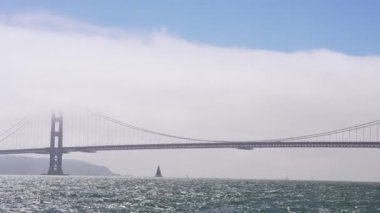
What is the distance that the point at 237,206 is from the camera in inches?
1951

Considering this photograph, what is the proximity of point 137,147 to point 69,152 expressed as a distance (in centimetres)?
2519

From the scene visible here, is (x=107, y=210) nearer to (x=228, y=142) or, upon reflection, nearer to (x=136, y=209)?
(x=136, y=209)

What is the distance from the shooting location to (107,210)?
145ft

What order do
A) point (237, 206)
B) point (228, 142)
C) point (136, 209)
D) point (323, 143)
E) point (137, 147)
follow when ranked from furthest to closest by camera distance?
1. point (137, 147)
2. point (228, 142)
3. point (323, 143)
4. point (237, 206)
5. point (136, 209)

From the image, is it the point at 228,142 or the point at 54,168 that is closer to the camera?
the point at 228,142

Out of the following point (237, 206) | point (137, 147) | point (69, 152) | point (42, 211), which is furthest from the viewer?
point (69, 152)

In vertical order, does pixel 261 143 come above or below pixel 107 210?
above

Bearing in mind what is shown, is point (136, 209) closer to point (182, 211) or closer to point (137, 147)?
point (182, 211)

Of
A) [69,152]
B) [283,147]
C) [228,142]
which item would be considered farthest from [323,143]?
[69,152]

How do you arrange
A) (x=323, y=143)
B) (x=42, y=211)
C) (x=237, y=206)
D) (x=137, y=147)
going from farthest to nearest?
(x=137, y=147)
(x=323, y=143)
(x=237, y=206)
(x=42, y=211)

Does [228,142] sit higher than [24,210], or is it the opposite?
[228,142]

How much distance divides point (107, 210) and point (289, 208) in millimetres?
13004

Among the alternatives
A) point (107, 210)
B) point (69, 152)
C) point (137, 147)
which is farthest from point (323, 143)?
point (107, 210)

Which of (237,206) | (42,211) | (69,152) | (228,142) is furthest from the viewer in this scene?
(69,152)
